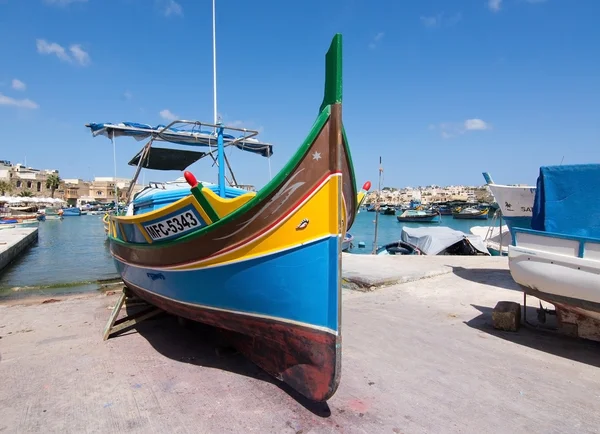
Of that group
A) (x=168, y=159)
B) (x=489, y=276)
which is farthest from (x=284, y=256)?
(x=489, y=276)

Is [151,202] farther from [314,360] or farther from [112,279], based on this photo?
[112,279]

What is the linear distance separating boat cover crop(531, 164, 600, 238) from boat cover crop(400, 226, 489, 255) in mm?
12325

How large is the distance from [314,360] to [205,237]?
1.74 metres

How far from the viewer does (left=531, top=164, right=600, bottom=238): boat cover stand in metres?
5.20

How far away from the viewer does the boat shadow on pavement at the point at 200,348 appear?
13.2 feet

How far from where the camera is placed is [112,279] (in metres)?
14.0

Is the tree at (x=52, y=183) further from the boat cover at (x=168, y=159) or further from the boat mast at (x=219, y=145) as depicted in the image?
the boat mast at (x=219, y=145)

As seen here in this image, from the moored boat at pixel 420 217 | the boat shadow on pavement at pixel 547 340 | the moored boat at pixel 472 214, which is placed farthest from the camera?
the moored boat at pixel 472 214

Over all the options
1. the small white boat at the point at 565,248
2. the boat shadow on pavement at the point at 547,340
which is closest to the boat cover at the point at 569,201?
the small white boat at the point at 565,248

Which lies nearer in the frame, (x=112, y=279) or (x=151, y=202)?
(x=151, y=202)

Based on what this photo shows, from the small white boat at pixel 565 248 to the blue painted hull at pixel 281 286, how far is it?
135 inches

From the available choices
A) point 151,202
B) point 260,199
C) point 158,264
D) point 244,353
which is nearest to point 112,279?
point 151,202

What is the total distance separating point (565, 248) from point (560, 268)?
0.91ft

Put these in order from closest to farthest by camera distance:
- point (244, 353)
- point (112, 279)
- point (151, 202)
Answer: point (244, 353)
point (151, 202)
point (112, 279)
